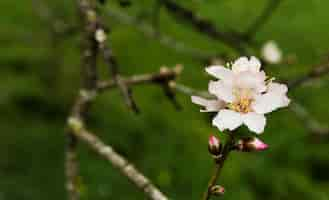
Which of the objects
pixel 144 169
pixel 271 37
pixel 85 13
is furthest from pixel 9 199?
pixel 271 37

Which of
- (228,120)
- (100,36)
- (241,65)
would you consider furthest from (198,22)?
(228,120)

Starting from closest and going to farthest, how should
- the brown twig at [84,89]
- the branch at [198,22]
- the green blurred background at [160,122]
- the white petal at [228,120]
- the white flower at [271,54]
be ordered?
the white petal at [228,120], the brown twig at [84,89], the branch at [198,22], the white flower at [271,54], the green blurred background at [160,122]

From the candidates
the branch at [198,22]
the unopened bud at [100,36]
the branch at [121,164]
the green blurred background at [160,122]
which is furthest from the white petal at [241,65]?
the green blurred background at [160,122]

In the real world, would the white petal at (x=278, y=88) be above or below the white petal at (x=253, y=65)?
below

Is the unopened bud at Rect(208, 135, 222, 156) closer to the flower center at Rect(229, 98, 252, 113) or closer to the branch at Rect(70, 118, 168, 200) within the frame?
the flower center at Rect(229, 98, 252, 113)

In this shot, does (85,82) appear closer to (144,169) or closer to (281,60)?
(144,169)

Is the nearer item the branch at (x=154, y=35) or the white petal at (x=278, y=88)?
the white petal at (x=278, y=88)

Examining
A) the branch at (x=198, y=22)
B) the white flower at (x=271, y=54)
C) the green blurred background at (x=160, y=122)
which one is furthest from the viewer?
the green blurred background at (x=160, y=122)

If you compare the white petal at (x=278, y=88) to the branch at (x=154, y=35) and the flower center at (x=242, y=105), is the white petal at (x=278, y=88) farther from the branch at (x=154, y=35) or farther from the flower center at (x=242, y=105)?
the branch at (x=154, y=35)

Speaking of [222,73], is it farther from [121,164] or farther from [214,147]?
[121,164]
